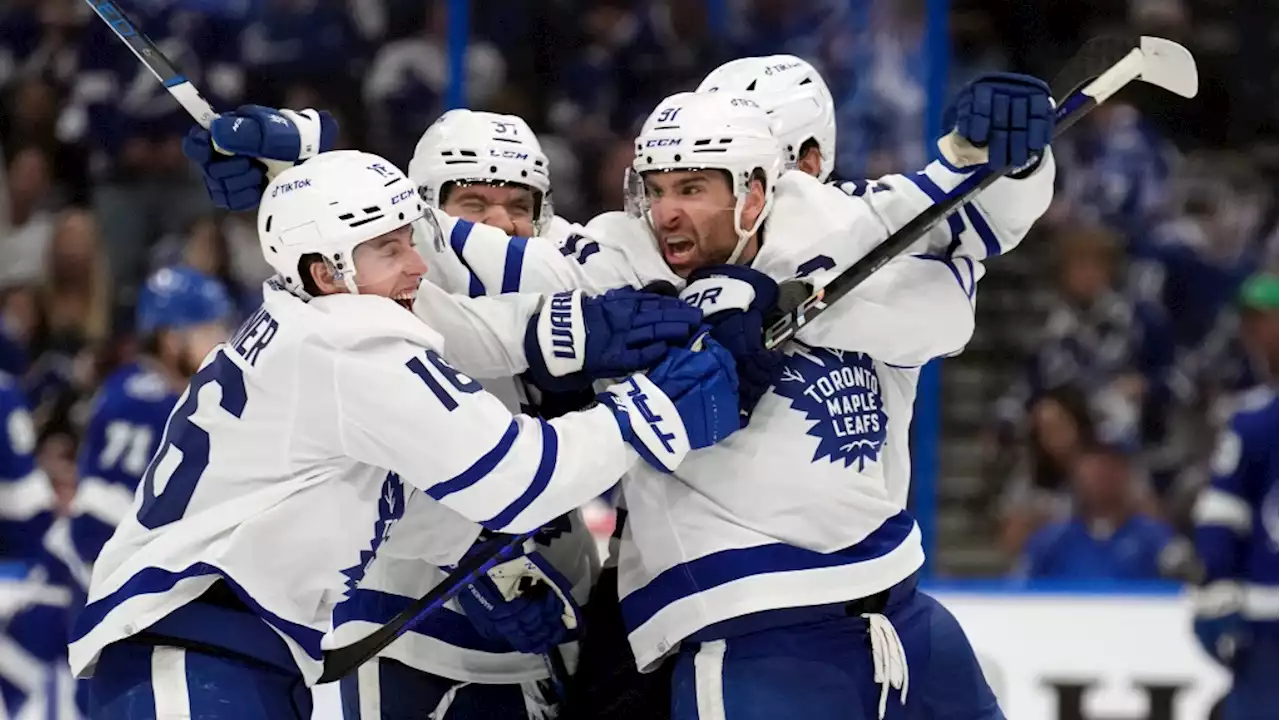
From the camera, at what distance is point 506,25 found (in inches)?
214

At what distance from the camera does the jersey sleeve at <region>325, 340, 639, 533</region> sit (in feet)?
7.35

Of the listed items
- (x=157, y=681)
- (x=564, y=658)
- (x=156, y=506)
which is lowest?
(x=564, y=658)

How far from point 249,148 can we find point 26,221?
3.52 m

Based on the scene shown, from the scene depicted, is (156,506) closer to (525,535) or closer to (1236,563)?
(525,535)

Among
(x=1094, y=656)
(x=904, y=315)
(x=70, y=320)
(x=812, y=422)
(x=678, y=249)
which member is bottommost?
(x=1094, y=656)

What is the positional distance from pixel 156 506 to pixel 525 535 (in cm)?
47

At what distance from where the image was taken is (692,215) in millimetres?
2486

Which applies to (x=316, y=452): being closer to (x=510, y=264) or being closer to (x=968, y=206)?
(x=510, y=264)

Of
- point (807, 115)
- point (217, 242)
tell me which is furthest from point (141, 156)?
point (807, 115)

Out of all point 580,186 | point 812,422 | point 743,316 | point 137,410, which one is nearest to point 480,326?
point 743,316

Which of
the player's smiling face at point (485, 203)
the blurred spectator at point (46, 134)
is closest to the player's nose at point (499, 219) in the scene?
the player's smiling face at point (485, 203)

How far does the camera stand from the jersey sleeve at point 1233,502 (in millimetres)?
3863

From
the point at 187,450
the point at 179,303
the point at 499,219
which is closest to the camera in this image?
the point at 187,450

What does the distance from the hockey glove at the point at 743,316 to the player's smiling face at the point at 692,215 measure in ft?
0.15
